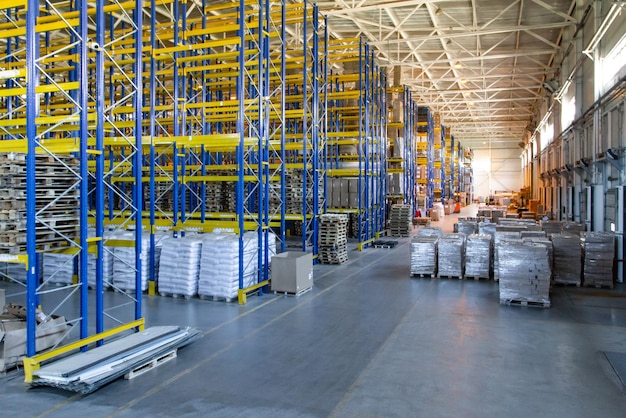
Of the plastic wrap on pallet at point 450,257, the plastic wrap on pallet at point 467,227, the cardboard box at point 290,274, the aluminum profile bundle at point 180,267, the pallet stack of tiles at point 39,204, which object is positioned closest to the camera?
the pallet stack of tiles at point 39,204

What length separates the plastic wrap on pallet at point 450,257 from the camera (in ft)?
38.7

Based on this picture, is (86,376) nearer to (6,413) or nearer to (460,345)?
(6,413)

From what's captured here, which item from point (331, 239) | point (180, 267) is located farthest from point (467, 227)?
point (180, 267)

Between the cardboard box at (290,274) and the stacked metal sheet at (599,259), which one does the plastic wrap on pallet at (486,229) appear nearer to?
the stacked metal sheet at (599,259)

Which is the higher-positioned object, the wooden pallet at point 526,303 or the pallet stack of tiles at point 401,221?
the pallet stack of tiles at point 401,221

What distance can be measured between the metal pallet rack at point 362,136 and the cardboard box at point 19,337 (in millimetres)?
11599

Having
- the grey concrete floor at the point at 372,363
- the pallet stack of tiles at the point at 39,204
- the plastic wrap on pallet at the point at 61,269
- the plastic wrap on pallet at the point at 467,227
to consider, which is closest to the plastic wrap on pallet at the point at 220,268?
the grey concrete floor at the point at 372,363

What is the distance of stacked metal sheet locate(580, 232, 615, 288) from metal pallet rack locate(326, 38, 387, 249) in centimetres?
743

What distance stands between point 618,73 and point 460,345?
36.2ft

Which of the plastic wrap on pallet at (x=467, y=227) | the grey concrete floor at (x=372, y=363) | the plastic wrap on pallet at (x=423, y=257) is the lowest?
the grey concrete floor at (x=372, y=363)

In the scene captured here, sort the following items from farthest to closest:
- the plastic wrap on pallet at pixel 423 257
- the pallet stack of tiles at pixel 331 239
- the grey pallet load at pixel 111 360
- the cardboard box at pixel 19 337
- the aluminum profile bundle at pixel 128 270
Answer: the pallet stack of tiles at pixel 331 239, the plastic wrap on pallet at pixel 423 257, the aluminum profile bundle at pixel 128 270, the cardboard box at pixel 19 337, the grey pallet load at pixel 111 360

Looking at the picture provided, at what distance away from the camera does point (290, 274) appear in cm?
999

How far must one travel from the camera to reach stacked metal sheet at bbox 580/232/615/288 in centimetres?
1075

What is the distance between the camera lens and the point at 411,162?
2608 cm
